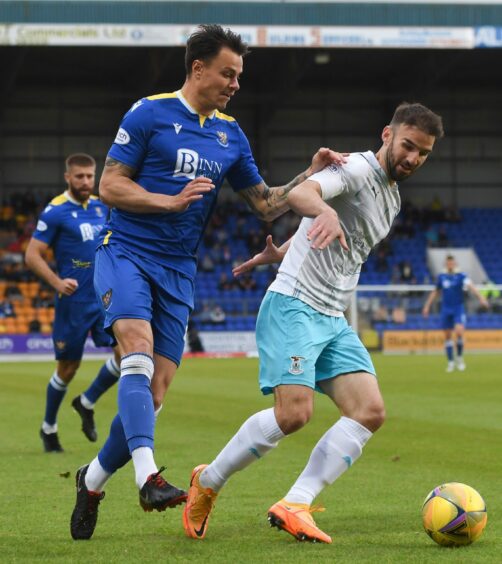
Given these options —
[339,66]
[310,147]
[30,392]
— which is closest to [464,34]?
[339,66]

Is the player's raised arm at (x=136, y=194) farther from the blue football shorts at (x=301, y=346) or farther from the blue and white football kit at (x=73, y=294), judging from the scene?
the blue and white football kit at (x=73, y=294)

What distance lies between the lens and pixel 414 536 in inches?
223

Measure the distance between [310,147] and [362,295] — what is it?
10714mm

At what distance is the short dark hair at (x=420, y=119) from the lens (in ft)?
18.1

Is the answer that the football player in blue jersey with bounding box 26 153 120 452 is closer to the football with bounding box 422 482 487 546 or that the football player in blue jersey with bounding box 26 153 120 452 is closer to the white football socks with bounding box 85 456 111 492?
the white football socks with bounding box 85 456 111 492

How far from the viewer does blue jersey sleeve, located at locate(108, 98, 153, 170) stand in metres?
5.78

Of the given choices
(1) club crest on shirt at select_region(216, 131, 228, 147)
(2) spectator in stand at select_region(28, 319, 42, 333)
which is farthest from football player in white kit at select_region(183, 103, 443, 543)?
(2) spectator in stand at select_region(28, 319, 42, 333)

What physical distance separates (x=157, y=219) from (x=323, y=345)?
41.8 inches

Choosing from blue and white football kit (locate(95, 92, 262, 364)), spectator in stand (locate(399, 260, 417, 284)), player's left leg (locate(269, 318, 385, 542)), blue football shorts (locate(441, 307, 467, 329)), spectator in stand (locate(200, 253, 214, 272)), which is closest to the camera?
player's left leg (locate(269, 318, 385, 542))

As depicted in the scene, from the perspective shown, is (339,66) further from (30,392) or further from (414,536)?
(414,536)

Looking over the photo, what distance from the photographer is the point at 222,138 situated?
607 cm

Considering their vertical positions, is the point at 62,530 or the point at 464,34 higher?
the point at 464,34

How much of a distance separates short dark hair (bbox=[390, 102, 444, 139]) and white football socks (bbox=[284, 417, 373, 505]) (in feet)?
4.80

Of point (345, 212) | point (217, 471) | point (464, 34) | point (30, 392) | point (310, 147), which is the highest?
point (464, 34)
